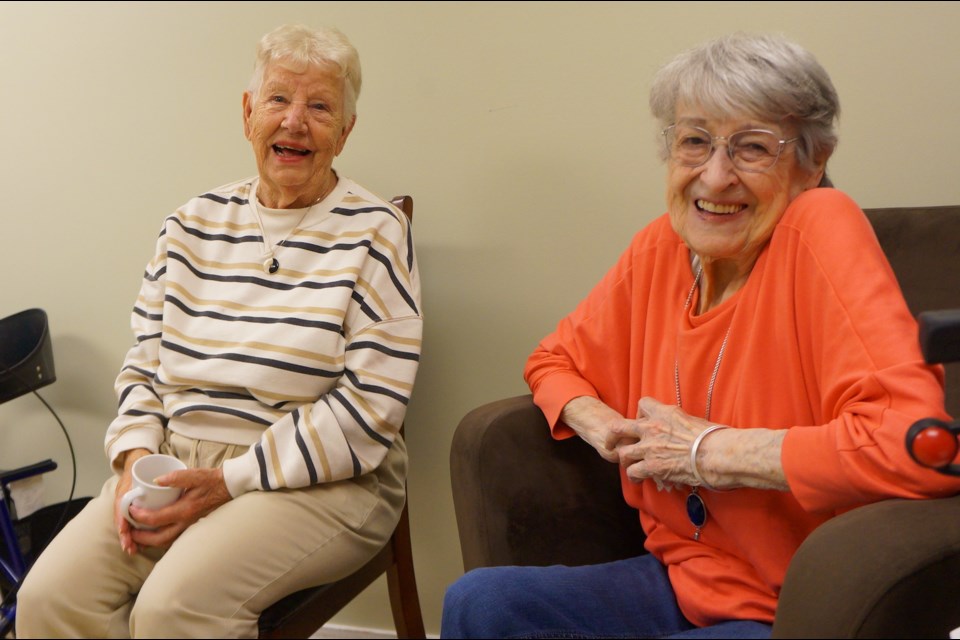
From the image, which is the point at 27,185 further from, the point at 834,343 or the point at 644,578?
the point at 834,343

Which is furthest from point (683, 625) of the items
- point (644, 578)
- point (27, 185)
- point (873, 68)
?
point (27, 185)

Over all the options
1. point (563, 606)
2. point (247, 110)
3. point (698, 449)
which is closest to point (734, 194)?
point (698, 449)

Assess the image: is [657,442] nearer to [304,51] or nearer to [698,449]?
[698,449]

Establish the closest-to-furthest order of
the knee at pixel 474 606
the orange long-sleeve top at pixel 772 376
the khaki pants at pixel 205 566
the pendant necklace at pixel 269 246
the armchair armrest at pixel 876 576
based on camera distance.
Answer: the armchair armrest at pixel 876 576
the orange long-sleeve top at pixel 772 376
the knee at pixel 474 606
the khaki pants at pixel 205 566
the pendant necklace at pixel 269 246

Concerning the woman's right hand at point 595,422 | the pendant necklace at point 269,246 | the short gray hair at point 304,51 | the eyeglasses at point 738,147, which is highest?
the short gray hair at point 304,51

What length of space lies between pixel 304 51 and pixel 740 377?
101cm

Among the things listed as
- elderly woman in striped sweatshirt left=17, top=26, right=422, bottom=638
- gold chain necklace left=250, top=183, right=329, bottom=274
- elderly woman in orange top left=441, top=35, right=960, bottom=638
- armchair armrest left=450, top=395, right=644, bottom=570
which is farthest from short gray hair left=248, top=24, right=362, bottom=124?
armchair armrest left=450, top=395, right=644, bottom=570

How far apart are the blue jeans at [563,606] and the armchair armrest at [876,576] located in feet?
0.78

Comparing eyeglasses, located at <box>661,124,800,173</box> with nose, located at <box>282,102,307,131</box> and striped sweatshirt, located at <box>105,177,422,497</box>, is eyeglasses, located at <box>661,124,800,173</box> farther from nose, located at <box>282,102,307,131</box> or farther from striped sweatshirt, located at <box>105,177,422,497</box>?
nose, located at <box>282,102,307,131</box>

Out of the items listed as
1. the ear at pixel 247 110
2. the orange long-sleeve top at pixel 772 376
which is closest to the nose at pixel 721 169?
the orange long-sleeve top at pixel 772 376

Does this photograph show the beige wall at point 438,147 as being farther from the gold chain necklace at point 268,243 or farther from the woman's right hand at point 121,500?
the woman's right hand at point 121,500

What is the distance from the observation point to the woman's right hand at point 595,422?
152cm

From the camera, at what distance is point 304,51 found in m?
1.77

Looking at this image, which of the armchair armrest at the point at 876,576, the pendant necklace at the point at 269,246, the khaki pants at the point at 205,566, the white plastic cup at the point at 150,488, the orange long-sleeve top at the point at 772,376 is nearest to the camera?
the armchair armrest at the point at 876,576
